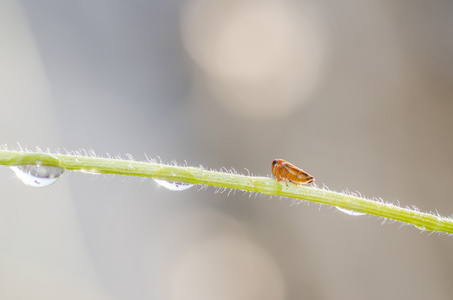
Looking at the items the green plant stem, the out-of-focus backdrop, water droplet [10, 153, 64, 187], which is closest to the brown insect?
the green plant stem

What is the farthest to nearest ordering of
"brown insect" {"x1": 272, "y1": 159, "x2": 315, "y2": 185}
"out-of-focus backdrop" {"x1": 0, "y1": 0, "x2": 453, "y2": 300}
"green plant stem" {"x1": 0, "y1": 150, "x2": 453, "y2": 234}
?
1. "out-of-focus backdrop" {"x1": 0, "y1": 0, "x2": 453, "y2": 300}
2. "brown insect" {"x1": 272, "y1": 159, "x2": 315, "y2": 185}
3. "green plant stem" {"x1": 0, "y1": 150, "x2": 453, "y2": 234}

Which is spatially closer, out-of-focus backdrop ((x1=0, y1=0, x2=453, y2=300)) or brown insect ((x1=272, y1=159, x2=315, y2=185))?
brown insect ((x1=272, y1=159, x2=315, y2=185))

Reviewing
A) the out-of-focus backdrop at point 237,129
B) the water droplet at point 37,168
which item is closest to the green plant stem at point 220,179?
the water droplet at point 37,168

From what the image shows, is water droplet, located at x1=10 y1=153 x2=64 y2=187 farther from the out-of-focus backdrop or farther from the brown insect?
the out-of-focus backdrop

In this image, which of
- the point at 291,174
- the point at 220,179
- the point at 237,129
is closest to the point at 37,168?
the point at 220,179

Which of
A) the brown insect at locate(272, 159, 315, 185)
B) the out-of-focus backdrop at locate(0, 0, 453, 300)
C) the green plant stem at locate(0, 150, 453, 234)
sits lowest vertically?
the out-of-focus backdrop at locate(0, 0, 453, 300)

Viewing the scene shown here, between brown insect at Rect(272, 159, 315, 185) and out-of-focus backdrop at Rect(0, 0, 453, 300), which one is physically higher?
brown insect at Rect(272, 159, 315, 185)
